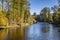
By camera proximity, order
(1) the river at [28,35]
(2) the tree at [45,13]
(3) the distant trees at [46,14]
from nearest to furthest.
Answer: (1) the river at [28,35]
(3) the distant trees at [46,14]
(2) the tree at [45,13]

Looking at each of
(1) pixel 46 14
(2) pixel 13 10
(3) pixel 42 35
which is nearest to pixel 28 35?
(3) pixel 42 35

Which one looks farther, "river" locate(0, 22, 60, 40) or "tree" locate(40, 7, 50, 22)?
"tree" locate(40, 7, 50, 22)

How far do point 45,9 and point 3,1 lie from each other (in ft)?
211

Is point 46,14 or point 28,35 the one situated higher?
point 46,14

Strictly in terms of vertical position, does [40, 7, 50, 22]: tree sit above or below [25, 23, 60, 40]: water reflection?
above

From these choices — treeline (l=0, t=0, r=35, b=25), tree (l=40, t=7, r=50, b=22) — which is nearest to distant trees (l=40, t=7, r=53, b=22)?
tree (l=40, t=7, r=50, b=22)

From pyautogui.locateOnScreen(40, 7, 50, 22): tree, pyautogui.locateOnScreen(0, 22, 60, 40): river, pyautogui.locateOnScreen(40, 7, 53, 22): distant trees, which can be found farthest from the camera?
pyautogui.locateOnScreen(40, 7, 50, 22): tree

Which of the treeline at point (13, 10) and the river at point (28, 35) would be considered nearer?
the river at point (28, 35)

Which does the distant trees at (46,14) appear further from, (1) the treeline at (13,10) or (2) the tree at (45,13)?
(1) the treeline at (13,10)

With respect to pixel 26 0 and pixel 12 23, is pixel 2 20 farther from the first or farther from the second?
pixel 26 0

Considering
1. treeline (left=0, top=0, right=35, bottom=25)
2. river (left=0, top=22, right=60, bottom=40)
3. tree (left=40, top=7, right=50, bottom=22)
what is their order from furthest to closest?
tree (left=40, top=7, right=50, bottom=22) → treeline (left=0, top=0, right=35, bottom=25) → river (left=0, top=22, right=60, bottom=40)

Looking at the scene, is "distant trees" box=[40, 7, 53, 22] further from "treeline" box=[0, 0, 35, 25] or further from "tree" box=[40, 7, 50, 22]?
"treeline" box=[0, 0, 35, 25]

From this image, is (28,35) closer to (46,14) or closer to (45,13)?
(46,14)

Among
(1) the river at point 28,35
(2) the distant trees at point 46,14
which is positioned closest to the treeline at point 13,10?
(1) the river at point 28,35
